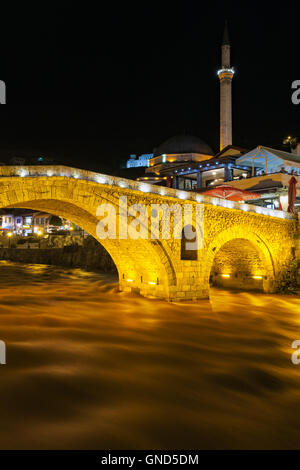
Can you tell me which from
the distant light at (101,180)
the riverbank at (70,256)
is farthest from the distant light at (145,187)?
the riverbank at (70,256)

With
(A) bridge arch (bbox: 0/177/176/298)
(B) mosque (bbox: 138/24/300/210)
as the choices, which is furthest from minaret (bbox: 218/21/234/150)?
(A) bridge arch (bbox: 0/177/176/298)

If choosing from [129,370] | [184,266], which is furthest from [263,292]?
[129,370]

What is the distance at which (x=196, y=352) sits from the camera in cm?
855

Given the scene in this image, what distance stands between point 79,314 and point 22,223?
132ft

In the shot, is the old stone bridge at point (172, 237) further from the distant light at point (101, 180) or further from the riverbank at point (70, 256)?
the riverbank at point (70, 256)

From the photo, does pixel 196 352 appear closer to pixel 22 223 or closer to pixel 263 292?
pixel 263 292

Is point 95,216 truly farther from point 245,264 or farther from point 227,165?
point 227,165

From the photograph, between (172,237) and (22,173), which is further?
(172,237)

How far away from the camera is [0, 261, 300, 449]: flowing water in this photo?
4.68 meters

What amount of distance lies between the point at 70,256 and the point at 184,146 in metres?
20.7

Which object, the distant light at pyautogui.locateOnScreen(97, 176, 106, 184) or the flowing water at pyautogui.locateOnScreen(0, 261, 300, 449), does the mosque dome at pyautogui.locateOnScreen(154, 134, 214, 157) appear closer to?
the flowing water at pyautogui.locateOnScreen(0, 261, 300, 449)

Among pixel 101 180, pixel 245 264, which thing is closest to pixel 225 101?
pixel 245 264

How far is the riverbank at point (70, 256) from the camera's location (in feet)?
92.1

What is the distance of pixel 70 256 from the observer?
31.3m
